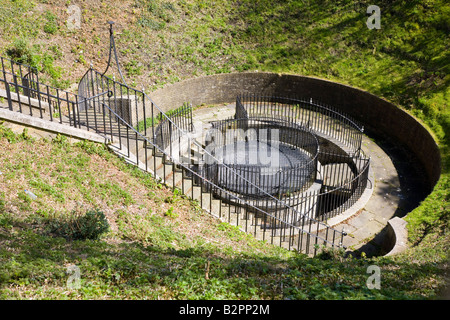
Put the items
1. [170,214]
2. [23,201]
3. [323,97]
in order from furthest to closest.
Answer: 1. [323,97]
2. [170,214]
3. [23,201]

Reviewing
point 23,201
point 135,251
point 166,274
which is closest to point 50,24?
point 23,201

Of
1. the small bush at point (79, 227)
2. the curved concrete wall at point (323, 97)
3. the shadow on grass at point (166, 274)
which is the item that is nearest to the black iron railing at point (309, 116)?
the curved concrete wall at point (323, 97)

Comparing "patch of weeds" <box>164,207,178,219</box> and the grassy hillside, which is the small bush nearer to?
the grassy hillside

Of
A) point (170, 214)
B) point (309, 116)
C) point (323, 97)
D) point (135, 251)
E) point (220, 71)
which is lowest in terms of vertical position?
point (170, 214)

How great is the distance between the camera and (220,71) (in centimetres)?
2023

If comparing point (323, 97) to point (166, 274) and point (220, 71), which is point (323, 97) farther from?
point (166, 274)

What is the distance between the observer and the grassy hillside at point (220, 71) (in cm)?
660

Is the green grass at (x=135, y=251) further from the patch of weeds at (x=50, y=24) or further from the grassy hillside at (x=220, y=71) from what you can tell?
the patch of weeds at (x=50, y=24)

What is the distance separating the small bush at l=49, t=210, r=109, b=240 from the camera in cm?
809

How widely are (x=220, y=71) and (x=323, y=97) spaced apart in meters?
4.84

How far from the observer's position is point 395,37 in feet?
65.7

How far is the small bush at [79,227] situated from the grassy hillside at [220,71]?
267mm

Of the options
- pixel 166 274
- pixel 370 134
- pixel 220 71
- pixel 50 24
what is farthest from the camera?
pixel 220 71
